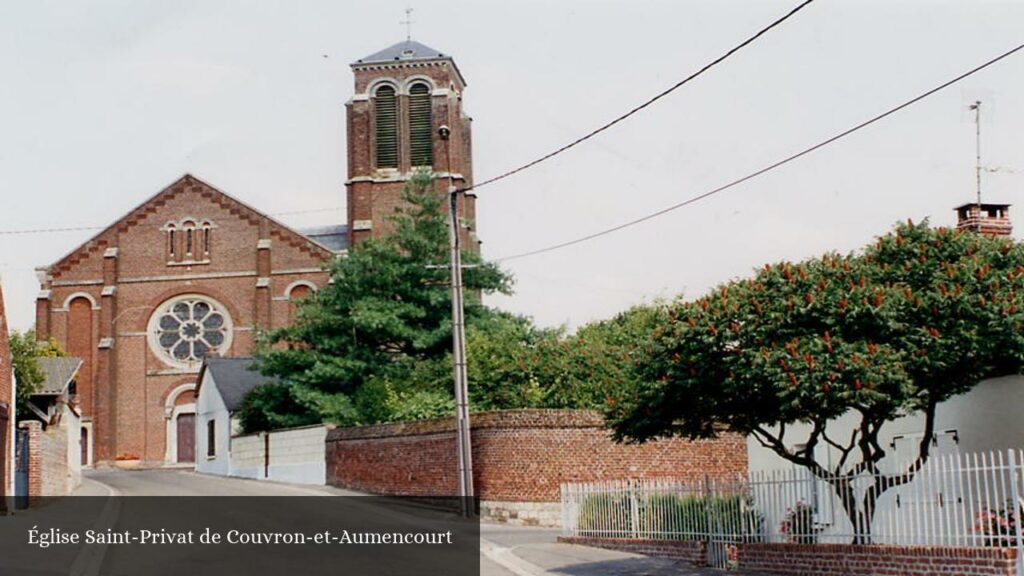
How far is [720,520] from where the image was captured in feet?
64.1

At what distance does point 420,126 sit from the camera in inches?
2601

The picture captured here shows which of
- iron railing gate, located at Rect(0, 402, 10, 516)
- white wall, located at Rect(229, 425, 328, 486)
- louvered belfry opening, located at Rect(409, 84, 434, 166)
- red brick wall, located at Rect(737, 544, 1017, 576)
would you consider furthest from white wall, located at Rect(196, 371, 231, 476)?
red brick wall, located at Rect(737, 544, 1017, 576)

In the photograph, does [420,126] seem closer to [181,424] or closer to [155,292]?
[155,292]

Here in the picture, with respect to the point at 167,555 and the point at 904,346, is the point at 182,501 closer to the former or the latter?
the point at 167,555

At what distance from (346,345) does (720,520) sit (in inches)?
874

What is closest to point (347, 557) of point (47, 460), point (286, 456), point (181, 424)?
point (47, 460)

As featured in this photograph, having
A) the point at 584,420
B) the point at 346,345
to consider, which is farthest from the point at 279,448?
the point at 584,420

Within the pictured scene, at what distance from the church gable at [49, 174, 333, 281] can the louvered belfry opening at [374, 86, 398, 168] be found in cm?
571

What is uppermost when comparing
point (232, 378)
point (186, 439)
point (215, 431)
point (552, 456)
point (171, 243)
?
point (171, 243)

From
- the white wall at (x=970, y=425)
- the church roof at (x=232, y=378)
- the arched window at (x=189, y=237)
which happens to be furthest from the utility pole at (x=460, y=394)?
the arched window at (x=189, y=237)

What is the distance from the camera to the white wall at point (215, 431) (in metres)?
51.1

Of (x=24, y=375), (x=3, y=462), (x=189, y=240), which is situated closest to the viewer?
(x=3, y=462)

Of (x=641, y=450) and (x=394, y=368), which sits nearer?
(x=641, y=450)

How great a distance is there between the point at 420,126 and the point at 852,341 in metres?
51.2
